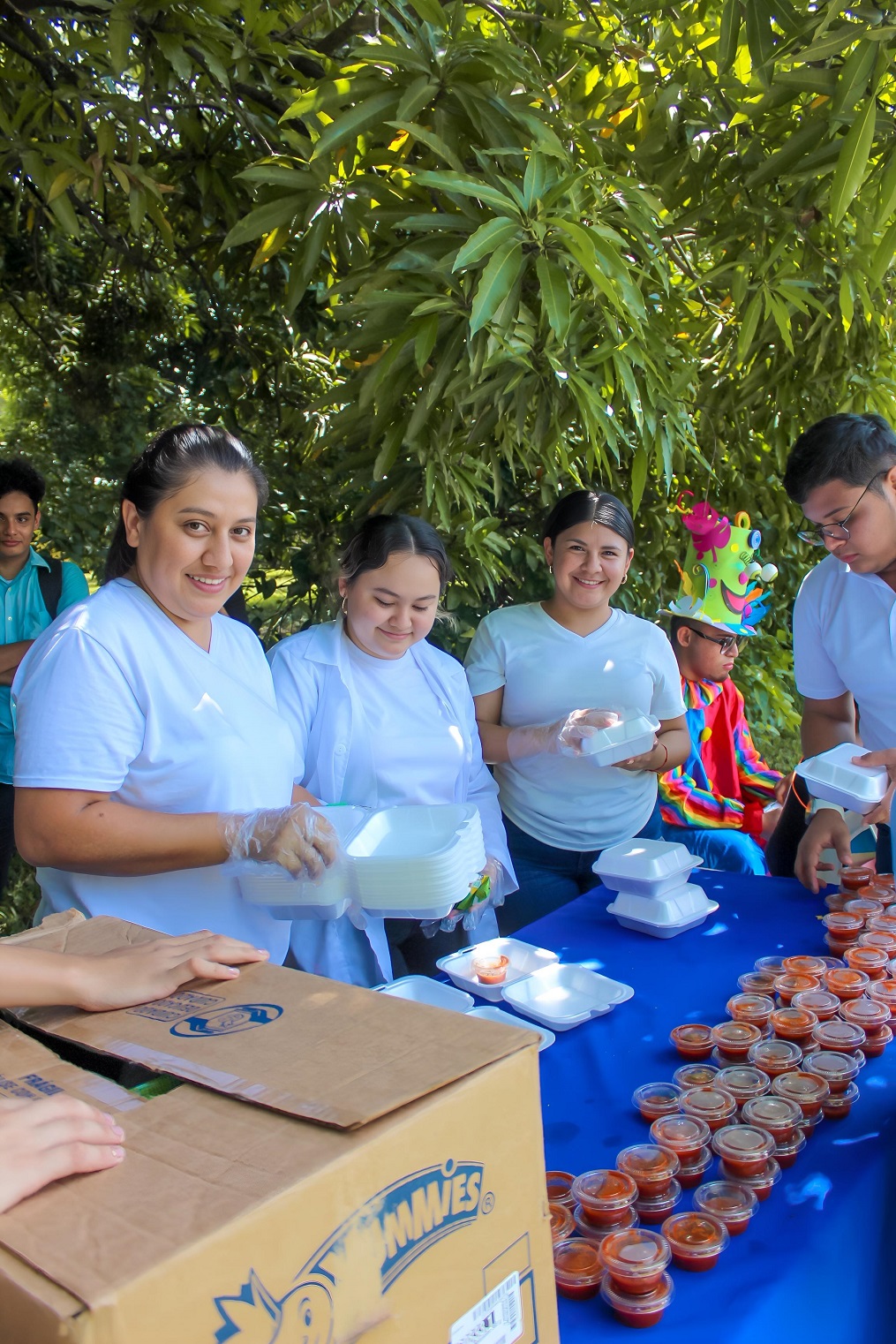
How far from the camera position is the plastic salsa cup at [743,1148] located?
1.19 meters

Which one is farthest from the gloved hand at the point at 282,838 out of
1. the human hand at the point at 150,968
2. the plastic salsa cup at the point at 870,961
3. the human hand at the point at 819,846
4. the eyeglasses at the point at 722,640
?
the eyeglasses at the point at 722,640

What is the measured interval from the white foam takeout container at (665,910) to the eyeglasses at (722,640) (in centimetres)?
131

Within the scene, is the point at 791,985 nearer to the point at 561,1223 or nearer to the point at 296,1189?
the point at 561,1223

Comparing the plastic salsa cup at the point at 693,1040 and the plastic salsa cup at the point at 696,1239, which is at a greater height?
the plastic salsa cup at the point at 693,1040

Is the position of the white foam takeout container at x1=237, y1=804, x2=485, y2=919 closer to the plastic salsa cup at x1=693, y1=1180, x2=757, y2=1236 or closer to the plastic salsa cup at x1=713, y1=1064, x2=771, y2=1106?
the plastic salsa cup at x1=713, y1=1064, x2=771, y2=1106

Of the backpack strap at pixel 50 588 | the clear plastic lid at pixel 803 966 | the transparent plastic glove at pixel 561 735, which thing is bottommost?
the clear plastic lid at pixel 803 966

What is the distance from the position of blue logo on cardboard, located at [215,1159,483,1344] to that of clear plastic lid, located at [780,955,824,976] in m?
1.11

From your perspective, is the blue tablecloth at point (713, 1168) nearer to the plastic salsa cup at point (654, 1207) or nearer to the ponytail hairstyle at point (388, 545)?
the plastic salsa cup at point (654, 1207)

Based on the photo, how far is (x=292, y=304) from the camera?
224 centimetres

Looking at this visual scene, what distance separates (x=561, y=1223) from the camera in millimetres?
1116

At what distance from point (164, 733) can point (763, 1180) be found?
45.6 inches

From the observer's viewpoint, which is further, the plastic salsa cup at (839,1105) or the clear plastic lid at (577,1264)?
the plastic salsa cup at (839,1105)

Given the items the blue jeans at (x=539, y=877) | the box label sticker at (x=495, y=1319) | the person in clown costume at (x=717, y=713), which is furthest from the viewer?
the person in clown costume at (x=717, y=713)

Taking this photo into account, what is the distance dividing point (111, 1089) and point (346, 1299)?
0.90 feet
